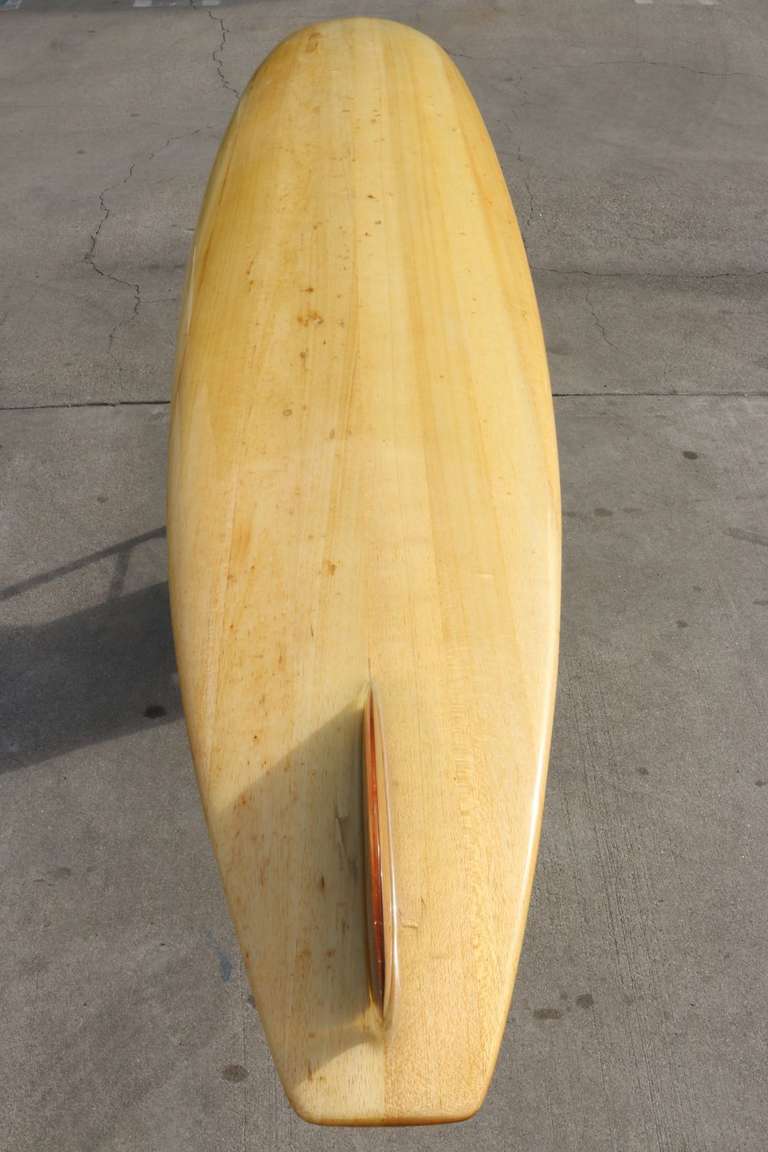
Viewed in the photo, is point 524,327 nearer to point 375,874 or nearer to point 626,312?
point 375,874

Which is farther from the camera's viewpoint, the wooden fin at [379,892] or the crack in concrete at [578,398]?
the crack in concrete at [578,398]

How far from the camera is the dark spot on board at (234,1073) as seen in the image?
8.14ft

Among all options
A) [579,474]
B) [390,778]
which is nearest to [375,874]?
[390,778]

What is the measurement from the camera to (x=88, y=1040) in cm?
255

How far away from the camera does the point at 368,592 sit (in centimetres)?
217

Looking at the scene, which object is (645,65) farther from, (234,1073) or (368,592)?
(234,1073)

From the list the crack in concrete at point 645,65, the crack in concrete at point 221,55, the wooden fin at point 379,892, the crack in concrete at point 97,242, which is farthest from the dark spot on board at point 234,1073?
the crack in concrete at point 645,65

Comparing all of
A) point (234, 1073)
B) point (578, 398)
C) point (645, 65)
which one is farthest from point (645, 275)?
point (234, 1073)

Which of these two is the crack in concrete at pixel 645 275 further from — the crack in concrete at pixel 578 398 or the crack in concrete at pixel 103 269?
the crack in concrete at pixel 103 269

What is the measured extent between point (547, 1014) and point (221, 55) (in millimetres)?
6765

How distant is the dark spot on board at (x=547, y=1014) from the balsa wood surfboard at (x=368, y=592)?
0.89 metres

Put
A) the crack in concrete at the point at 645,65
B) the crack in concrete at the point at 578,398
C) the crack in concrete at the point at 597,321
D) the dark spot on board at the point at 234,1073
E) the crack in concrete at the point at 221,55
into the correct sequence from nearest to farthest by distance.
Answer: the dark spot on board at the point at 234,1073, the crack in concrete at the point at 578,398, the crack in concrete at the point at 597,321, the crack in concrete at the point at 221,55, the crack in concrete at the point at 645,65

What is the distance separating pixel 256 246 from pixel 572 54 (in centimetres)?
558

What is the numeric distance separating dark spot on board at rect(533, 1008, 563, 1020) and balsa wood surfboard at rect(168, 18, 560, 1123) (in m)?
0.89
